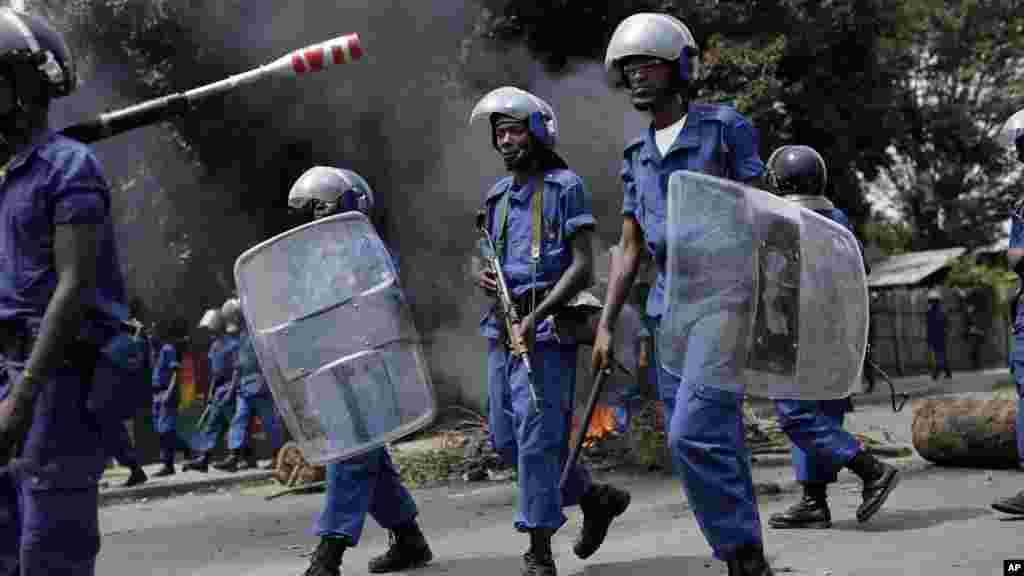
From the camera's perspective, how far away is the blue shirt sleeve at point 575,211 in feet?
16.5

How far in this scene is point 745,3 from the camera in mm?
16594

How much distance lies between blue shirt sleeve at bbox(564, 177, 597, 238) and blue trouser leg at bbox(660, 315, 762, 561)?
1.11 m

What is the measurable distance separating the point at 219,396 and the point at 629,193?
31.1 feet

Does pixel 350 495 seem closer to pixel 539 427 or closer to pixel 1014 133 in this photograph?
pixel 539 427

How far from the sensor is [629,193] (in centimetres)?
457

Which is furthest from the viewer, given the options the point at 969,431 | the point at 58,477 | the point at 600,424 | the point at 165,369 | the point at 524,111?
the point at 165,369

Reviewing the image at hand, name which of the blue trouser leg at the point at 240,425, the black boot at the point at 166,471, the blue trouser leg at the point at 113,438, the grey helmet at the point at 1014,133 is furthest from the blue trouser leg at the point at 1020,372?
the black boot at the point at 166,471

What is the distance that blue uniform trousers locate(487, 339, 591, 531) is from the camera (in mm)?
4789

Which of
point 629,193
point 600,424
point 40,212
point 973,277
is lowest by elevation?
point 973,277

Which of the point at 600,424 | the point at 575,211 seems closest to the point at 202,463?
the point at 600,424

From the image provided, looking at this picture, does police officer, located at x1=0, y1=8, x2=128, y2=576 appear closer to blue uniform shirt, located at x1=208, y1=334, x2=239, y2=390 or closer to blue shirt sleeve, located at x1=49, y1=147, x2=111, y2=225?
blue shirt sleeve, located at x1=49, y1=147, x2=111, y2=225

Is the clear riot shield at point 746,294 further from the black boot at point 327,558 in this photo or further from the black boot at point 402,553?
the black boot at point 402,553

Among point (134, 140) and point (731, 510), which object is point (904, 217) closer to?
point (134, 140)

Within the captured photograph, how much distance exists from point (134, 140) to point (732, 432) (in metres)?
14.7
